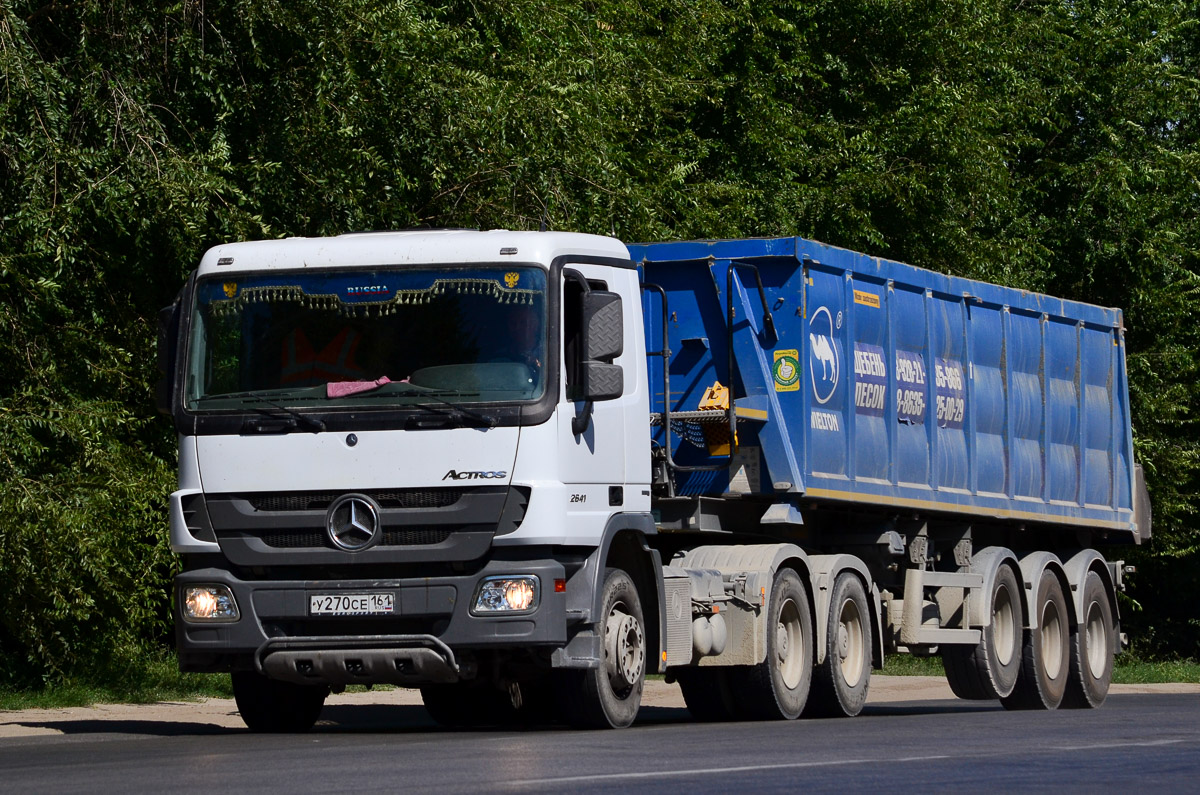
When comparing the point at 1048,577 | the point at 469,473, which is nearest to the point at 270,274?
the point at 469,473

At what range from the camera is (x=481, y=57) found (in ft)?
63.1

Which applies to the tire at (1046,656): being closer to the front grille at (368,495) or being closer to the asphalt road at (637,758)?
the asphalt road at (637,758)

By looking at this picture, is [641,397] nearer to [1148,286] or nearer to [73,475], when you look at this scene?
[73,475]

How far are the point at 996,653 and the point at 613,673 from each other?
5742 mm

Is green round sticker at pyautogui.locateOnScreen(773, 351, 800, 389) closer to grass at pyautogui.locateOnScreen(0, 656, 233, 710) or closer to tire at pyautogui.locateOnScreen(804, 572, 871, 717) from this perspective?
tire at pyautogui.locateOnScreen(804, 572, 871, 717)

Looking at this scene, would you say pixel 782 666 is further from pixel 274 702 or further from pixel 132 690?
pixel 132 690

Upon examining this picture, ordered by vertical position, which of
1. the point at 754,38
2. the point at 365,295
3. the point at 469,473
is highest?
the point at 754,38

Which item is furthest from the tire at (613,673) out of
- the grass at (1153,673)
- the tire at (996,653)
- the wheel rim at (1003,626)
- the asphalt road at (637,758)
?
the grass at (1153,673)

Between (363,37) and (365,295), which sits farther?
(363,37)

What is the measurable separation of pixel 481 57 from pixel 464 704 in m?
6.38

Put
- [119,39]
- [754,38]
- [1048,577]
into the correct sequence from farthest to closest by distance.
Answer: [754,38] → [1048,577] → [119,39]

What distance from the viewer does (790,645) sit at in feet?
49.2

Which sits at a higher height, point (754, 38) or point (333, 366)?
point (754, 38)

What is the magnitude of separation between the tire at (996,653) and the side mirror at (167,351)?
7504 millimetres
